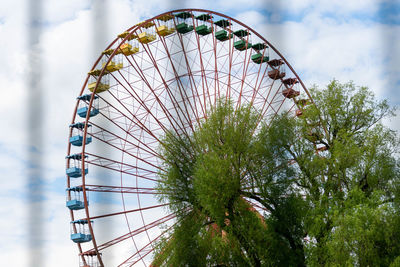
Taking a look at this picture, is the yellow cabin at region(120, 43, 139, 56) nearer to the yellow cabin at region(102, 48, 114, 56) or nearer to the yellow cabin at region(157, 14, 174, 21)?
the yellow cabin at region(102, 48, 114, 56)

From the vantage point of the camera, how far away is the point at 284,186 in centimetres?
1773

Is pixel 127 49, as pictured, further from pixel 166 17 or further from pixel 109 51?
pixel 166 17

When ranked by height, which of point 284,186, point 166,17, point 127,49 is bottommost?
point 284,186

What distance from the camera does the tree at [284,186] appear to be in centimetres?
1570

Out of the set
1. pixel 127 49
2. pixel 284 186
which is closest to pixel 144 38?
pixel 127 49

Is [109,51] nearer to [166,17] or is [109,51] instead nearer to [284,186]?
[166,17]

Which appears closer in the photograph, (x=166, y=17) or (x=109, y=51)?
(x=109, y=51)

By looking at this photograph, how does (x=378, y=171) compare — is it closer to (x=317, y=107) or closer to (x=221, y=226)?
(x=317, y=107)

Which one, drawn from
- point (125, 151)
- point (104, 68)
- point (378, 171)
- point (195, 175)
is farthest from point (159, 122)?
point (378, 171)

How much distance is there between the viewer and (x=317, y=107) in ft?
64.4

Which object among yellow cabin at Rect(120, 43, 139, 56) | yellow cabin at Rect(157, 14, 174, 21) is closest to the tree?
yellow cabin at Rect(120, 43, 139, 56)

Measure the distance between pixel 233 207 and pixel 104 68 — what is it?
9882 mm

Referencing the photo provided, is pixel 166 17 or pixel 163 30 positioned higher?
pixel 166 17

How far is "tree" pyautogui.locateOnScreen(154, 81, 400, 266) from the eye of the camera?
51.5 feet
